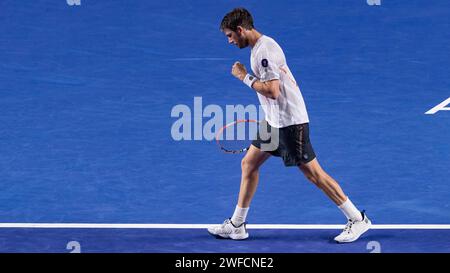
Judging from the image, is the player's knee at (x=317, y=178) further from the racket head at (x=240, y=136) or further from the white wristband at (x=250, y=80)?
the white wristband at (x=250, y=80)

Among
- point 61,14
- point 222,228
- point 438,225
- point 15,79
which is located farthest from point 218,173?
point 61,14

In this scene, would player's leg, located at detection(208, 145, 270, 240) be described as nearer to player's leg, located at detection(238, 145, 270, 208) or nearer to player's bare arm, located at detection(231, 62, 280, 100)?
player's leg, located at detection(238, 145, 270, 208)

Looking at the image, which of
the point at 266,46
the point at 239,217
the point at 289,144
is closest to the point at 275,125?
the point at 289,144

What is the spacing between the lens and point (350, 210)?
12.5 meters

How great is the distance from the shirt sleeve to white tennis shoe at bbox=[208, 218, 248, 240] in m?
1.57

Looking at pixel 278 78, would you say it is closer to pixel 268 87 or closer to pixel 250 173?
pixel 268 87

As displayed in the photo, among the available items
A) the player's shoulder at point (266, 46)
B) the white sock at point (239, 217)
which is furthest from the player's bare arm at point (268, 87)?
the white sock at point (239, 217)

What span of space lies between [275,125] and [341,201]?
999 mm

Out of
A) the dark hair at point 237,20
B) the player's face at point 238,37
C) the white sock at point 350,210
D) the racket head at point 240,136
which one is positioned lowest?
the white sock at point 350,210

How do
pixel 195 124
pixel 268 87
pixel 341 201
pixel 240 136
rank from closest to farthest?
pixel 268 87 → pixel 341 201 → pixel 240 136 → pixel 195 124

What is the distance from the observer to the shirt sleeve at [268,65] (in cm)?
1214

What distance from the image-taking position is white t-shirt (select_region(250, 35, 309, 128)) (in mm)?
12156

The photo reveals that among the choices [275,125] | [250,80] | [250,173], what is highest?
[250,80]

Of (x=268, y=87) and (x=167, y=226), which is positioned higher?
(x=268, y=87)
